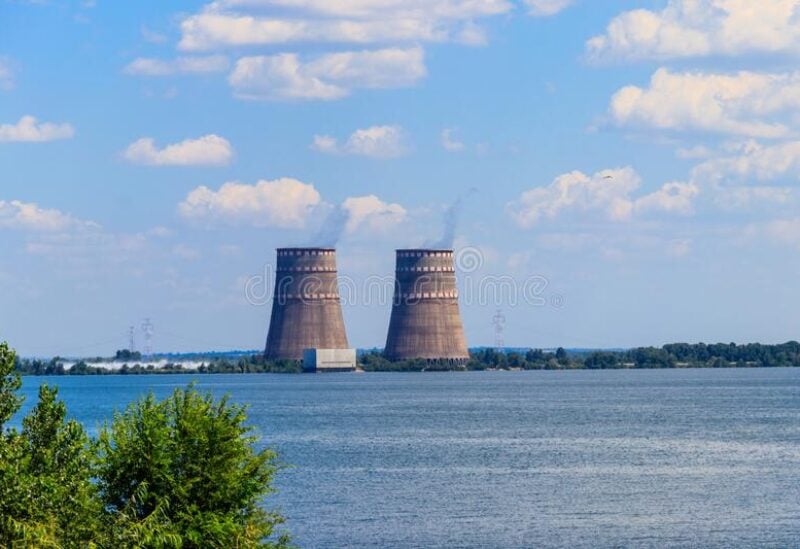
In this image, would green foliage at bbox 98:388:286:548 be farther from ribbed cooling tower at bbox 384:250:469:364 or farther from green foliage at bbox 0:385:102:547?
ribbed cooling tower at bbox 384:250:469:364

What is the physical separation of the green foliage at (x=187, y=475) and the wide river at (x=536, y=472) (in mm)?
8662

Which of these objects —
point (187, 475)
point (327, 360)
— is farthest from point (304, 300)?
point (187, 475)

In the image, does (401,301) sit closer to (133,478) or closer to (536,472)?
(536,472)

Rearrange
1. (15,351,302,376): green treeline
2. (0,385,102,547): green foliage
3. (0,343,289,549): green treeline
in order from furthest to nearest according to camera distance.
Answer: (15,351,302,376): green treeline < (0,343,289,549): green treeline < (0,385,102,547): green foliage

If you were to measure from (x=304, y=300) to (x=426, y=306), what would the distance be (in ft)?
21.8

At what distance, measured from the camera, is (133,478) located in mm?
15602

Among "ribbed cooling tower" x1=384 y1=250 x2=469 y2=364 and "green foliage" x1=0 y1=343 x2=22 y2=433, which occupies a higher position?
"ribbed cooling tower" x1=384 y1=250 x2=469 y2=364

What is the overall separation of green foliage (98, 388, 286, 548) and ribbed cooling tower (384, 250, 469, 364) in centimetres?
6756

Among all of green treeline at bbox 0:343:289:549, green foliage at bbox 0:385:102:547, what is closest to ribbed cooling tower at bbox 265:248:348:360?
green treeline at bbox 0:343:289:549

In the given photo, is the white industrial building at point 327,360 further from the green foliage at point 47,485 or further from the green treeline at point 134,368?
the green foliage at point 47,485

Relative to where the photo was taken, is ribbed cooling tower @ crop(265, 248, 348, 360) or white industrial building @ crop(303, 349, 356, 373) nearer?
ribbed cooling tower @ crop(265, 248, 348, 360)

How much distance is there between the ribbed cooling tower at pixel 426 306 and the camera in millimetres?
84188

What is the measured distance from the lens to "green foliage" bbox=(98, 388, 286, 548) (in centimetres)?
1507

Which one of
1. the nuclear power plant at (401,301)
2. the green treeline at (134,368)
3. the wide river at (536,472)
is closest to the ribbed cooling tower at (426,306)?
the nuclear power plant at (401,301)
